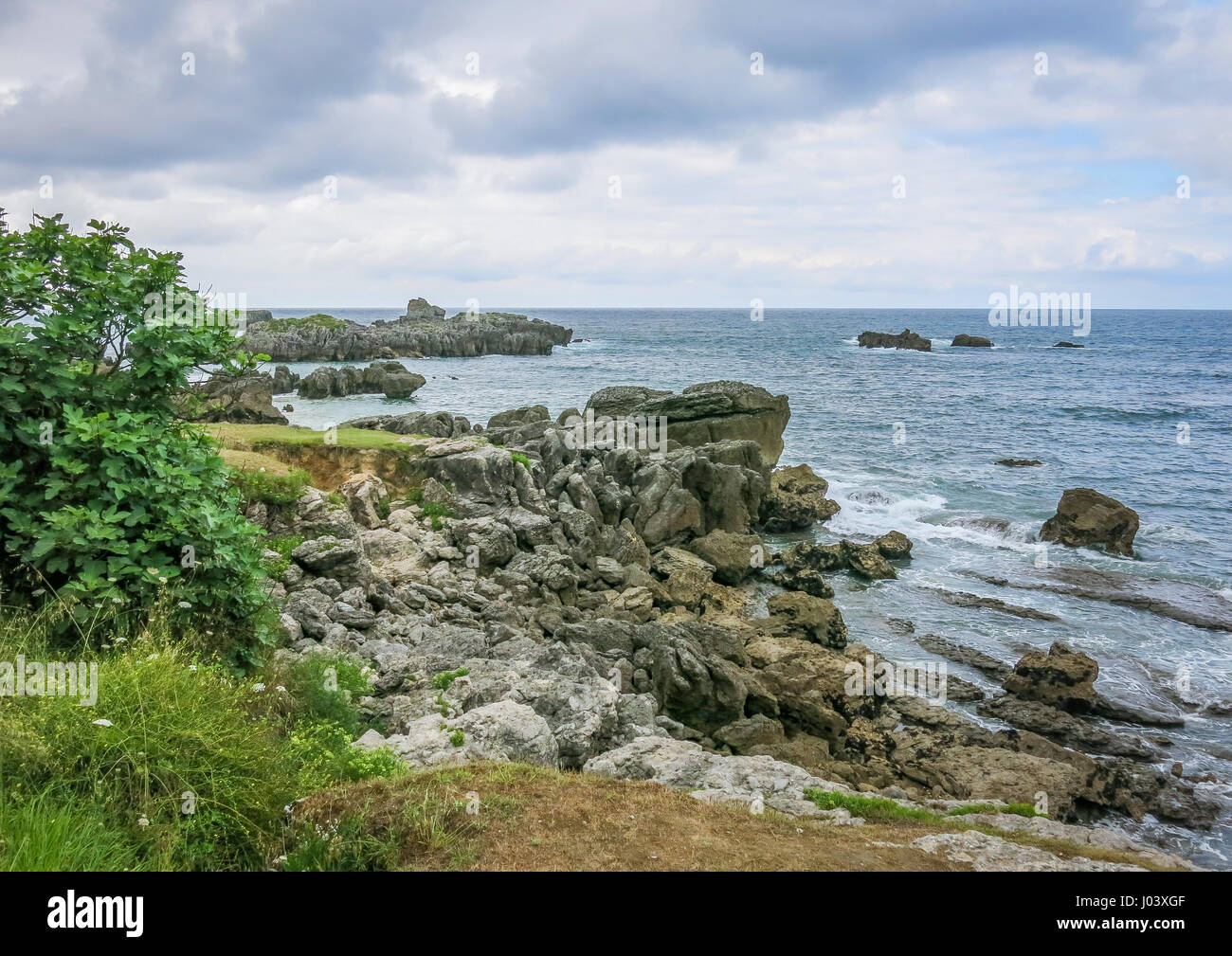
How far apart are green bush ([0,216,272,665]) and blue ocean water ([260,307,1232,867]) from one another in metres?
15.8

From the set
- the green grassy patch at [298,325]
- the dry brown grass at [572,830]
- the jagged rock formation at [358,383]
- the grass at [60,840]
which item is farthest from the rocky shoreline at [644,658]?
the green grassy patch at [298,325]

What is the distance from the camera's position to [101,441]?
7.56 metres

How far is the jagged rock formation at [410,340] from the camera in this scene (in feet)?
296

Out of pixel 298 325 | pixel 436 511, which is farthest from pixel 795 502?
pixel 298 325

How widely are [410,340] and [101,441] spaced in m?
103

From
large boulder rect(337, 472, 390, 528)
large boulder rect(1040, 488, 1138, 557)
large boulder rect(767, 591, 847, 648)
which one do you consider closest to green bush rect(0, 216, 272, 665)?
large boulder rect(337, 472, 390, 528)

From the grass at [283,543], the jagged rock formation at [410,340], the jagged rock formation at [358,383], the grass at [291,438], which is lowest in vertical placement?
the grass at [283,543]

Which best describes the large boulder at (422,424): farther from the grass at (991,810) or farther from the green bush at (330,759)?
the grass at (991,810)

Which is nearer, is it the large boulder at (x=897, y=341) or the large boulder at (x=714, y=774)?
the large boulder at (x=714, y=774)

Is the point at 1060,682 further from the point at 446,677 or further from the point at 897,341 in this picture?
the point at 897,341

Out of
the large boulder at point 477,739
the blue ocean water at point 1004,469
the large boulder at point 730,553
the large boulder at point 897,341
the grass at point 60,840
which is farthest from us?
the large boulder at point 897,341

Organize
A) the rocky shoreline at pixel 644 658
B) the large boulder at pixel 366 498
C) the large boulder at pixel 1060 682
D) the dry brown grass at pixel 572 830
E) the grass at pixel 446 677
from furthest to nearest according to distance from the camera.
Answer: the large boulder at pixel 366 498
the large boulder at pixel 1060 682
the grass at pixel 446 677
the rocky shoreline at pixel 644 658
the dry brown grass at pixel 572 830

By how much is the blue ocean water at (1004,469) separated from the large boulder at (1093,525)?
927 millimetres

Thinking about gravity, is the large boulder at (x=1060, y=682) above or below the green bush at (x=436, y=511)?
below
